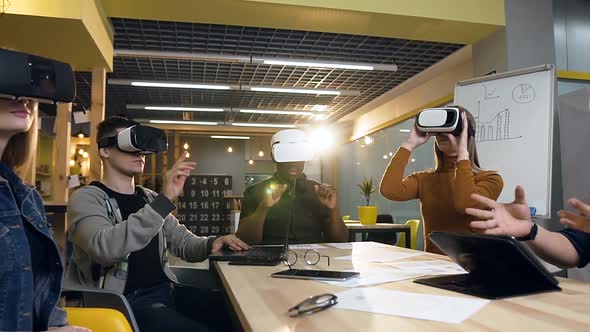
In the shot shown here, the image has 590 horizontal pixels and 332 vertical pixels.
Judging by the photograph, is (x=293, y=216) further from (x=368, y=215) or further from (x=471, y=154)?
(x=368, y=215)

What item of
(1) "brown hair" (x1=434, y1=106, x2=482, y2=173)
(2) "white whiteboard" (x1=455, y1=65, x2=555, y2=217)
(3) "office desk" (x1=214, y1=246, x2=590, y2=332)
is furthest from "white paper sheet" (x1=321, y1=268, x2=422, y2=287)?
(2) "white whiteboard" (x1=455, y1=65, x2=555, y2=217)

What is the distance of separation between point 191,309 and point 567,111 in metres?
3.30

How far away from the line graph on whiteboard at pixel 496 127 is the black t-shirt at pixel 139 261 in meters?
2.91

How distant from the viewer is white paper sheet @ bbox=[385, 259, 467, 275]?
1.39 metres

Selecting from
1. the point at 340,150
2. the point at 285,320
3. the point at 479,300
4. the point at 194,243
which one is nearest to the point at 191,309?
the point at 194,243

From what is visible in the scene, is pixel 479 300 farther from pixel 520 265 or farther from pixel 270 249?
pixel 270 249

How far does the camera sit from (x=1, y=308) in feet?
3.34

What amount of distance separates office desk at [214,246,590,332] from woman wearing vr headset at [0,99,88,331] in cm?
47

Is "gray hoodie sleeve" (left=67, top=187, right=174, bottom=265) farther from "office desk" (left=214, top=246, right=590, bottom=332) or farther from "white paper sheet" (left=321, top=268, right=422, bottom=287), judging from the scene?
"white paper sheet" (left=321, top=268, right=422, bottom=287)

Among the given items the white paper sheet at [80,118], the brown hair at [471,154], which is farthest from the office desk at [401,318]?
the white paper sheet at [80,118]

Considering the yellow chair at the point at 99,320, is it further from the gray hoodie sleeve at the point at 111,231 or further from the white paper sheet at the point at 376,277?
the white paper sheet at the point at 376,277

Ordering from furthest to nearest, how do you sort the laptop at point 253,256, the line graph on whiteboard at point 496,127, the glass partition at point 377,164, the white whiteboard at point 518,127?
1. the glass partition at point 377,164
2. the line graph on whiteboard at point 496,127
3. the white whiteboard at point 518,127
4. the laptop at point 253,256

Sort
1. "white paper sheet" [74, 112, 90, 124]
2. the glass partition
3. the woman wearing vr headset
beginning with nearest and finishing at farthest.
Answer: the woman wearing vr headset, "white paper sheet" [74, 112, 90, 124], the glass partition

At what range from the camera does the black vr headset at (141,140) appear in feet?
5.62
